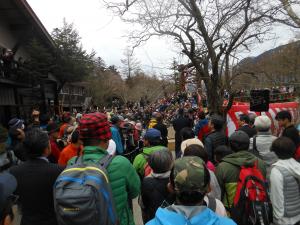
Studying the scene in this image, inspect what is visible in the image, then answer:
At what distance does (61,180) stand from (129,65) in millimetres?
59493

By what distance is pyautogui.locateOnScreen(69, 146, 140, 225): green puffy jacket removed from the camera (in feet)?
9.22

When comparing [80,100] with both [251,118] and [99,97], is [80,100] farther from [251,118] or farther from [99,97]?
[251,118]

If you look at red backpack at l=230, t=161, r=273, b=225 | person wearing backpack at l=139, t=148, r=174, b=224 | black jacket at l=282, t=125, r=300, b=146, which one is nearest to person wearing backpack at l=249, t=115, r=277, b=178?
black jacket at l=282, t=125, r=300, b=146

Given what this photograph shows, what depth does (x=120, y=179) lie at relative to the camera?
2.83 metres

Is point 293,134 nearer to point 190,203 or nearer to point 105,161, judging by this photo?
point 105,161

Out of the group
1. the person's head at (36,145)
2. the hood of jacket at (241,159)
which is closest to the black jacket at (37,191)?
the person's head at (36,145)

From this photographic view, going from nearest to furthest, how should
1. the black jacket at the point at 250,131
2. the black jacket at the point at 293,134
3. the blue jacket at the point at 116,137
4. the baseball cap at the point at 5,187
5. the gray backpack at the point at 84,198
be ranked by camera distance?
the baseball cap at the point at 5,187, the gray backpack at the point at 84,198, the black jacket at the point at 293,134, the black jacket at the point at 250,131, the blue jacket at the point at 116,137

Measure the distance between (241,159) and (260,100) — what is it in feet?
19.6

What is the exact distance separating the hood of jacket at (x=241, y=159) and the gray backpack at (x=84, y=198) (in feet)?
5.37

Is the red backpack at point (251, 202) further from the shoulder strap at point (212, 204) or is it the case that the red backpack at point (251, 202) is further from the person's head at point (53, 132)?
the person's head at point (53, 132)

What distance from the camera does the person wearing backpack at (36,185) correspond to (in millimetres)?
3211

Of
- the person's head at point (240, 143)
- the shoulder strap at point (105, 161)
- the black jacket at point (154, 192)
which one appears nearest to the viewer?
the shoulder strap at point (105, 161)

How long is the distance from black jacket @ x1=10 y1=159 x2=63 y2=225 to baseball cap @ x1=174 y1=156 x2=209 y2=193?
1506 mm

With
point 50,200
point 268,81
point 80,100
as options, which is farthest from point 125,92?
point 50,200
